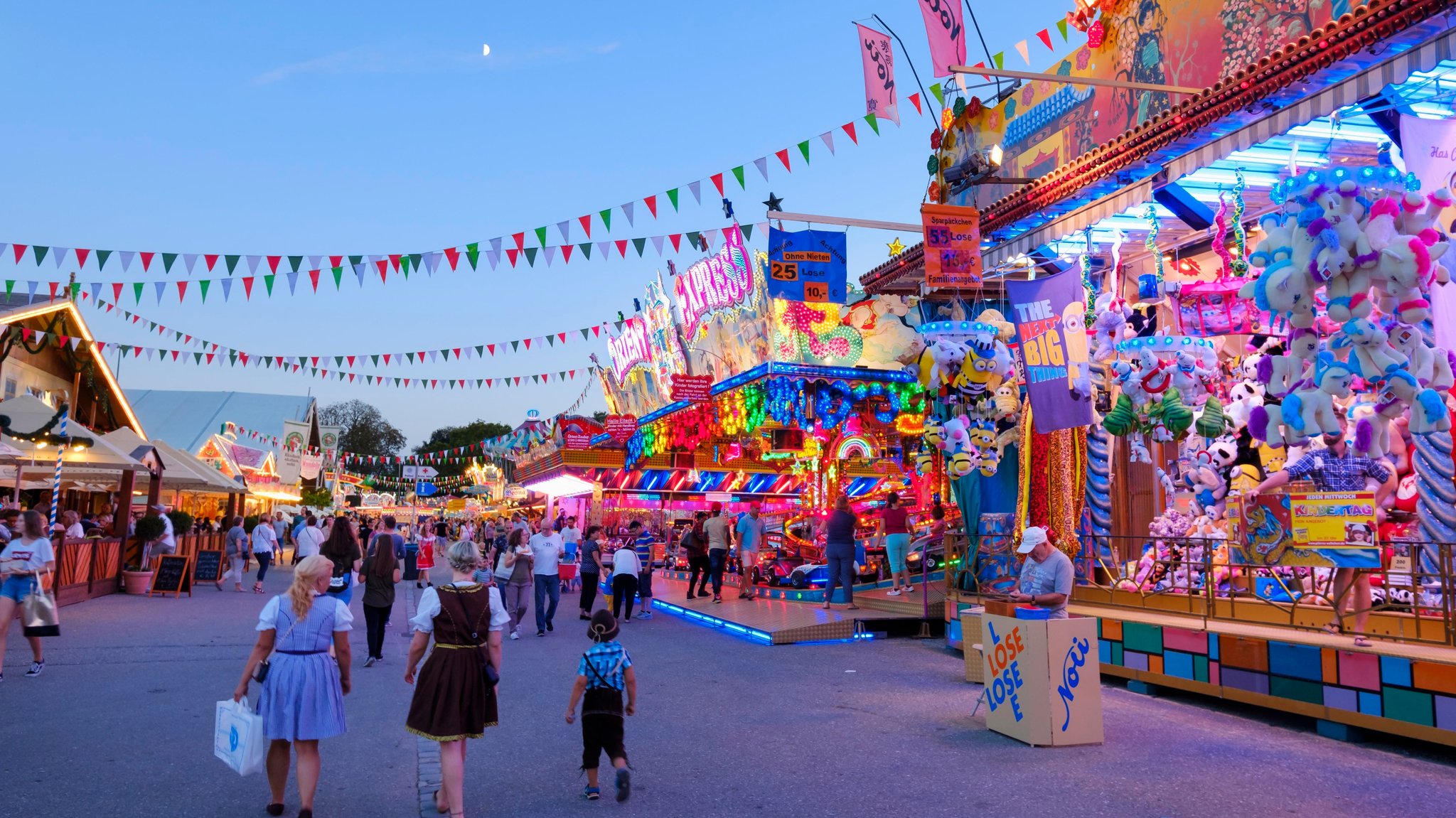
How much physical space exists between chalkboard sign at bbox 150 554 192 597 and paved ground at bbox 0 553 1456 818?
9.72 metres

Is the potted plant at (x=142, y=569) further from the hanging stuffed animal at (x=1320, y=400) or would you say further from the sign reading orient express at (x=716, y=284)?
the hanging stuffed animal at (x=1320, y=400)

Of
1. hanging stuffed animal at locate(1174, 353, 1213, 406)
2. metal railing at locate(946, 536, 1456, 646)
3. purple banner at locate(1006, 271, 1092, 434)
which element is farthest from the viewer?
purple banner at locate(1006, 271, 1092, 434)

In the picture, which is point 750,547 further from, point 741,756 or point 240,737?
point 240,737

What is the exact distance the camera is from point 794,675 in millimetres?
10805

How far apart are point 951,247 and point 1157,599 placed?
Answer: 4.94 metres

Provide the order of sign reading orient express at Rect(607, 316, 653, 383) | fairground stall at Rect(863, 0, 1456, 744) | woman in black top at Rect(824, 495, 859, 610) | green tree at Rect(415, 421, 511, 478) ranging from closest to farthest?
1. fairground stall at Rect(863, 0, 1456, 744)
2. woman in black top at Rect(824, 495, 859, 610)
3. sign reading orient express at Rect(607, 316, 653, 383)
4. green tree at Rect(415, 421, 511, 478)

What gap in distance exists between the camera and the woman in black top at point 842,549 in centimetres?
1498

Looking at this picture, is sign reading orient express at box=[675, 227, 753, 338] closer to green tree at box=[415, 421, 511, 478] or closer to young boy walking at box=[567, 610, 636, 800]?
young boy walking at box=[567, 610, 636, 800]

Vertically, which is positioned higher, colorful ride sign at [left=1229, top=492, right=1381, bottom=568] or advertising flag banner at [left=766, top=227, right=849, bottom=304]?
advertising flag banner at [left=766, top=227, right=849, bottom=304]

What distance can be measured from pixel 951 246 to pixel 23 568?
1066 cm

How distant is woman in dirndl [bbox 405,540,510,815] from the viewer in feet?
17.7

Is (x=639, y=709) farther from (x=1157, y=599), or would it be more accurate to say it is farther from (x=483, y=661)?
(x=1157, y=599)

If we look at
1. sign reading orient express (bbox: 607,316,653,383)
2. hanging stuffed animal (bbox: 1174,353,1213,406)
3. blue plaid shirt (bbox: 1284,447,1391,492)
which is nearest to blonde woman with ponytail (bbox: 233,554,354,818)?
blue plaid shirt (bbox: 1284,447,1391,492)

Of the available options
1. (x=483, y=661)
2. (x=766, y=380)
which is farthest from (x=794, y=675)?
(x=766, y=380)
